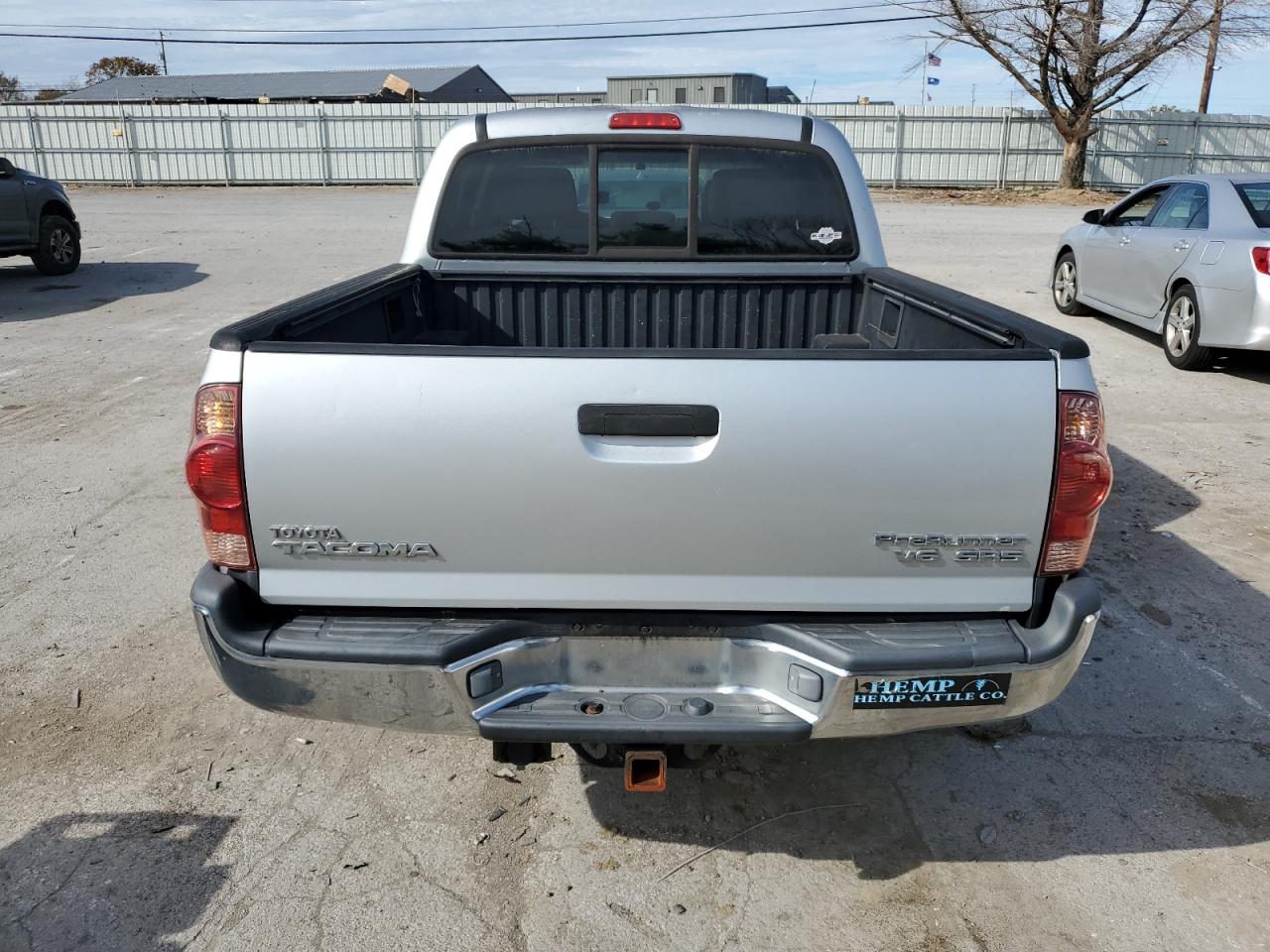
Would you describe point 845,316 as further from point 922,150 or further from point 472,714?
point 922,150

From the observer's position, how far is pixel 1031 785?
3.44 meters

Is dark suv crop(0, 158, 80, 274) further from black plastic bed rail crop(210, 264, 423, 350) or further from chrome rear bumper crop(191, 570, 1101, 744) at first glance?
chrome rear bumper crop(191, 570, 1101, 744)

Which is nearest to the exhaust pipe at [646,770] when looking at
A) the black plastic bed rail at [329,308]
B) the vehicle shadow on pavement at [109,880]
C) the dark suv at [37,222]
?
the vehicle shadow on pavement at [109,880]

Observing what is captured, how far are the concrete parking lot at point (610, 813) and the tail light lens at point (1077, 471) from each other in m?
0.20

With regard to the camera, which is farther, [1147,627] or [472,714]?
[1147,627]

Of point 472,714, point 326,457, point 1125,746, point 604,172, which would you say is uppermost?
point 604,172

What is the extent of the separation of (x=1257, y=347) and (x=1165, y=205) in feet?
6.79

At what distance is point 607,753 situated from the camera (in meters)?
2.82

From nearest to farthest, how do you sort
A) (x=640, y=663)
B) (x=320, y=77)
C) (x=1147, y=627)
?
(x=640, y=663) < (x=1147, y=627) < (x=320, y=77)

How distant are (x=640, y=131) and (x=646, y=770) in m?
2.60

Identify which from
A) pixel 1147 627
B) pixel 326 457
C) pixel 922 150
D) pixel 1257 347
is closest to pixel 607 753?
pixel 326 457

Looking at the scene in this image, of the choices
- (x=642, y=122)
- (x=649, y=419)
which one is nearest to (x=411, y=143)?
(x=642, y=122)

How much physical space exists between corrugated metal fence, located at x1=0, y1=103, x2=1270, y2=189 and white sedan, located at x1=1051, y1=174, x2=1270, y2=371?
21817 millimetres

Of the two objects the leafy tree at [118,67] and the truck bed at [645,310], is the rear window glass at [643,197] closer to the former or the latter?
the truck bed at [645,310]
